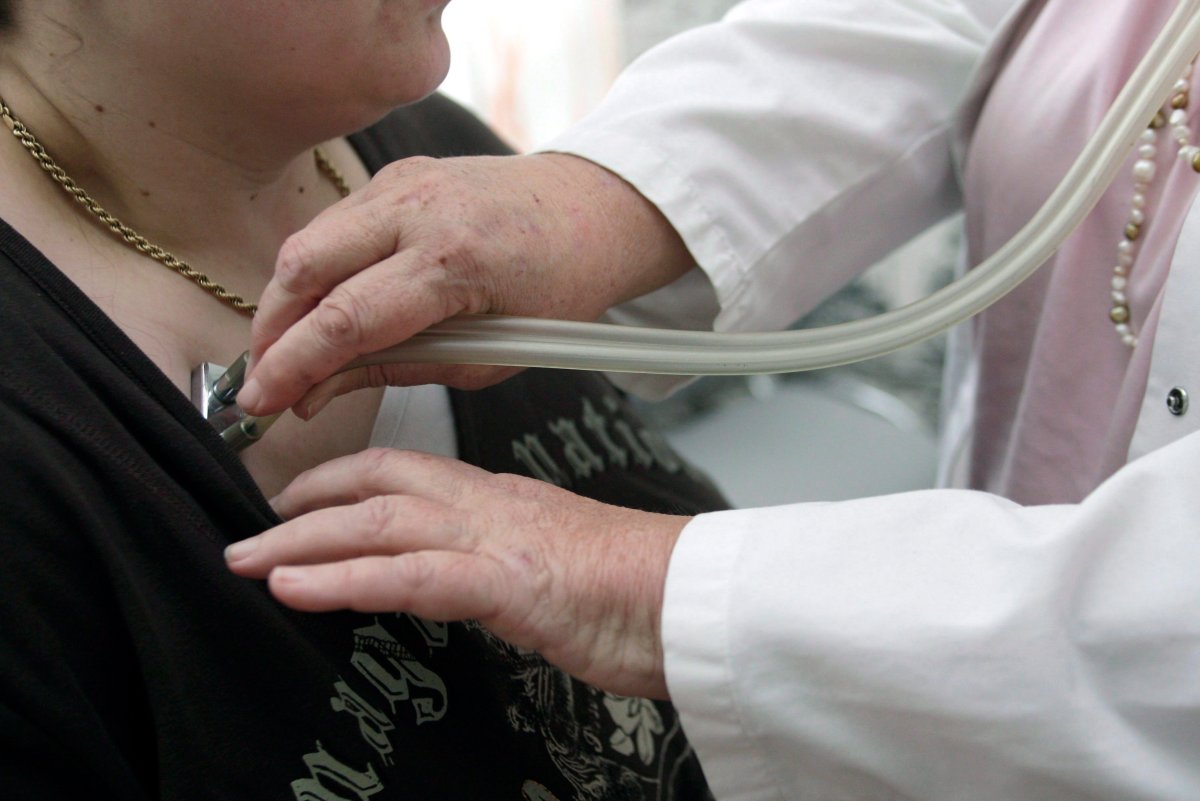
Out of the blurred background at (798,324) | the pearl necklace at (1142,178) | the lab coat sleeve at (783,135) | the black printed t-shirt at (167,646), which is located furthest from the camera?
the blurred background at (798,324)

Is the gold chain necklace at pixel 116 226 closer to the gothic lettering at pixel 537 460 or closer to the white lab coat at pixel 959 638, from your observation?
the gothic lettering at pixel 537 460

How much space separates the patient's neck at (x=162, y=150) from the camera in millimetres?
682

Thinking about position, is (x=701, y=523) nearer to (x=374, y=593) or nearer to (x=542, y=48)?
(x=374, y=593)

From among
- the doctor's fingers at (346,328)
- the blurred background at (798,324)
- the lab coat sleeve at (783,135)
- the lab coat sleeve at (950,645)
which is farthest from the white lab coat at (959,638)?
the blurred background at (798,324)

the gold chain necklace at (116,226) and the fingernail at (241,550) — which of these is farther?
the gold chain necklace at (116,226)

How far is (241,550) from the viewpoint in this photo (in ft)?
1.87

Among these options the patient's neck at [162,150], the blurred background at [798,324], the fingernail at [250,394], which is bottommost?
the blurred background at [798,324]

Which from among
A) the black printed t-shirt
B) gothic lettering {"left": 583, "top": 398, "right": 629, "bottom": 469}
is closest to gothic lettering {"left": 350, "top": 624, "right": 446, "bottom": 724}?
the black printed t-shirt

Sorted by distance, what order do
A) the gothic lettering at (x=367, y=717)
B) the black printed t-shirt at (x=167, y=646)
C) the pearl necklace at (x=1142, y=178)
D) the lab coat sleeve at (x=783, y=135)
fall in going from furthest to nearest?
1. the lab coat sleeve at (x=783, y=135)
2. the pearl necklace at (x=1142, y=178)
3. the gothic lettering at (x=367, y=717)
4. the black printed t-shirt at (x=167, y=646)

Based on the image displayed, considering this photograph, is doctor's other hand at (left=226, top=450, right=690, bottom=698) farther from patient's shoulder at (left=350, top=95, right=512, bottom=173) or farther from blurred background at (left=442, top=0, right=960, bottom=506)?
blurred background at (left=442, top=0, right=960, bottom=506)

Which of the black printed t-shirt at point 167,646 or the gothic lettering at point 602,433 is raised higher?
the black printed t-shirt at point 167,646

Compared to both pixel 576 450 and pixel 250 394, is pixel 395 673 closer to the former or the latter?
pixel 250 394

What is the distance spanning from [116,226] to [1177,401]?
71 cm

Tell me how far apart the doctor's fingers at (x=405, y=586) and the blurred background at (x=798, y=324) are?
1.20m
